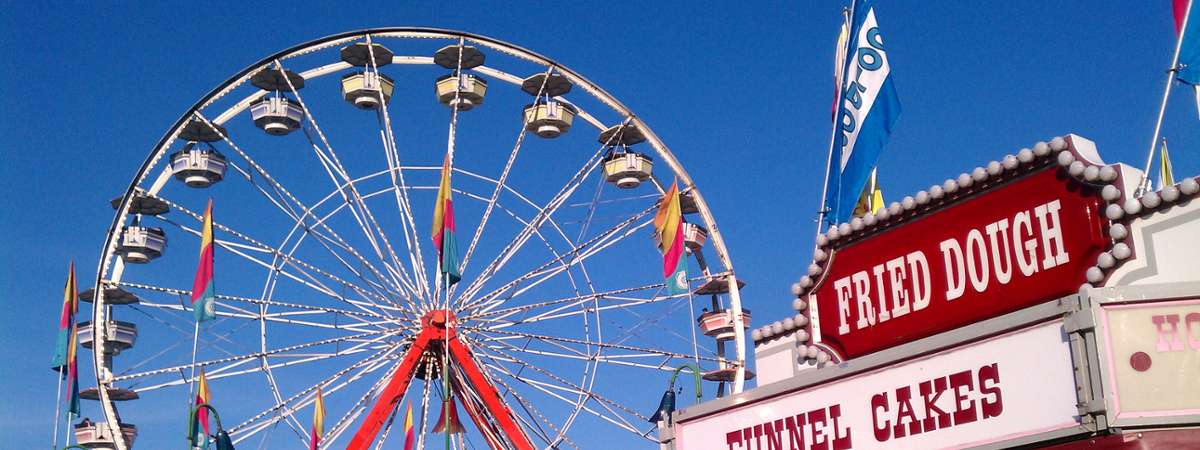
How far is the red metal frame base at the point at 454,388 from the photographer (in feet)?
85.1

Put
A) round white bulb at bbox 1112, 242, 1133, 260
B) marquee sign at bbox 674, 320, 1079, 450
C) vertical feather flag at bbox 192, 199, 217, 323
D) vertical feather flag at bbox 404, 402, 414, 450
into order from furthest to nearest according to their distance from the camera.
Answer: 1. vertical feather flag at bbox 404, 402, 414, 450
2. vertical feather flag at bbox 192, 199, 217, 323
3. round white bulb at bbox 1112, 242, 1133, 260
4. marquee sign at bbox 674, 320, 1079, 450

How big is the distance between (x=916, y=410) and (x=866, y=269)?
187 cm

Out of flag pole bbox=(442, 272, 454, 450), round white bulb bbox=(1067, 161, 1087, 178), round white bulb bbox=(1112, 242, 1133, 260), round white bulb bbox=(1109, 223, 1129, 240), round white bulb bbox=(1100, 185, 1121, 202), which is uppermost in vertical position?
flag pole bbox=(442, 272, 454, 450)

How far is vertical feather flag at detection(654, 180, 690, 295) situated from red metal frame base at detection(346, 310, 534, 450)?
13.8 feet

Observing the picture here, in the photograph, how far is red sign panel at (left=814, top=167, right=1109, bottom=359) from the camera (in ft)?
31.9

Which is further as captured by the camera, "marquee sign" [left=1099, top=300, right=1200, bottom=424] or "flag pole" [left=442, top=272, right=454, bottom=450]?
"flag pole" [left=442, top=272, right=454, bottom=450]

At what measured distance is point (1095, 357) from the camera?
27.7 feet

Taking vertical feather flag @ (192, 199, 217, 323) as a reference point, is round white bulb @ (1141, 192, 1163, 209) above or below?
below

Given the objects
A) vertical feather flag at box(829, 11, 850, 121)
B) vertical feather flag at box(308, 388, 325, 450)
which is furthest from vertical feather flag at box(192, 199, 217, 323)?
vertical feather flag at box(829, 11, 850, 121)

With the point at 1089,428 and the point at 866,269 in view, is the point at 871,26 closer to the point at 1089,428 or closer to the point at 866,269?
the point at 866,269

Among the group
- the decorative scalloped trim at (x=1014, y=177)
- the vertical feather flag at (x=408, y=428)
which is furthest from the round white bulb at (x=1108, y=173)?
the vertical feather flag at (x=408, y=428)

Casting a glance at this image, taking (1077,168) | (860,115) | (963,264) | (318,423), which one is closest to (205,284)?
(318,423)

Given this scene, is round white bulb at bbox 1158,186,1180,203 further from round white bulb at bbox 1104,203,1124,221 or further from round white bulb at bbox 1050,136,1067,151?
round white bulb at bbox 1050,136,1067,151

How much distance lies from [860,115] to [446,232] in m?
10.4
